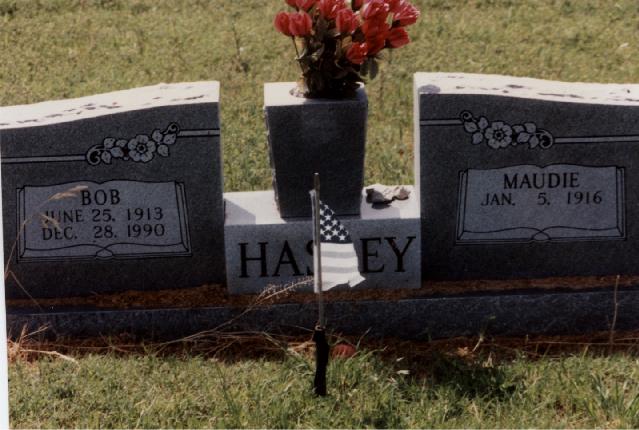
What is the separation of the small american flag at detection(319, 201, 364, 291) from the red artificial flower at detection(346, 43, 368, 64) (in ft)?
3.68

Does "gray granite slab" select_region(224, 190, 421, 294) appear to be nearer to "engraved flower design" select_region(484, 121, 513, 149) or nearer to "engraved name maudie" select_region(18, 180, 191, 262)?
"engraved name maudie" select_region(18, 180, 191, 262)

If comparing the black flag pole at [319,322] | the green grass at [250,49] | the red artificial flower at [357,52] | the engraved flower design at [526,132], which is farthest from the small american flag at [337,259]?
the green grass at [250,49]

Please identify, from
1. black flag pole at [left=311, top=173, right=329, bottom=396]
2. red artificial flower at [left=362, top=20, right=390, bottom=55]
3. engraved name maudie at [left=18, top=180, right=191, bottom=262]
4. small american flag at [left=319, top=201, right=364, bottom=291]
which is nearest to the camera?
black flag pole at [left=311, top=173, right=329, bottom=396]

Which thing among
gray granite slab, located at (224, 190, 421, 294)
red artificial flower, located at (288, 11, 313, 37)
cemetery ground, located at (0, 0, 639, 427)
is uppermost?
red artificial flower, located at (288, 11, 313, 37)

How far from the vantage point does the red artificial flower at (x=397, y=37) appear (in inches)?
240

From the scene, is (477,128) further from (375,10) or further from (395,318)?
(395,318)

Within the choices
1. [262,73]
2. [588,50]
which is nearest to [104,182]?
[262,73]

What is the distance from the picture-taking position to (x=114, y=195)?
6324 mm

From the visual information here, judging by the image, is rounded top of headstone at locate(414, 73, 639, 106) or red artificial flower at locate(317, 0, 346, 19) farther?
rounded top of headstone at locate(414, 73, 639, 106)

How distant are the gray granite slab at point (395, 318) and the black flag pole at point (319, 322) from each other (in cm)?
104

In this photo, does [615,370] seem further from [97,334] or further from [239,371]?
[97,334]

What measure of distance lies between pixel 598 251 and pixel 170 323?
2751mm

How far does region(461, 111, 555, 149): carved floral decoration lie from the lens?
248 inches

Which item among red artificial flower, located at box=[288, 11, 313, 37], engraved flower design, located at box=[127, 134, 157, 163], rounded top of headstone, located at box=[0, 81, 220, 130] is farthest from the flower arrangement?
engraved flower design, located at box=[127, 134, 157, 163]
